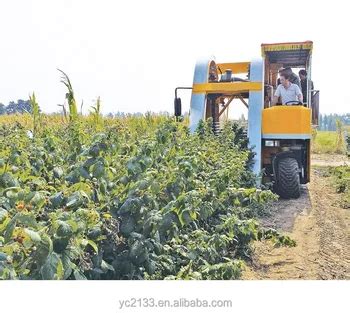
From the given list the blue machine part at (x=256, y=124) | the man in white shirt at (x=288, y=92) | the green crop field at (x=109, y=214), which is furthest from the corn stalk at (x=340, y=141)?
the green crop field at (x=109, y=214)

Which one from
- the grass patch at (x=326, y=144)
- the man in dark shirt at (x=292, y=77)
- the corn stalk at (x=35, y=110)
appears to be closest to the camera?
the corn stalk at (x=35, y=110)

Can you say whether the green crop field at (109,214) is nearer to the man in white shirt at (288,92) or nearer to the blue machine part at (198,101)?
the blue machine part at (198,101)

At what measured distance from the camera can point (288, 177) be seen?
4324mm

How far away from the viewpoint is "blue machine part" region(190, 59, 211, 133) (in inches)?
180

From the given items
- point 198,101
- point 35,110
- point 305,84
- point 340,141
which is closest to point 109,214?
point 35,110

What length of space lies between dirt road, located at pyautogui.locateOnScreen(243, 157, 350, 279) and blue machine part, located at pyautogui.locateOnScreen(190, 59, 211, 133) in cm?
105

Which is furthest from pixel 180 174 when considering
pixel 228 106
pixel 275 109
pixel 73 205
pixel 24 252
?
pixel 228 106

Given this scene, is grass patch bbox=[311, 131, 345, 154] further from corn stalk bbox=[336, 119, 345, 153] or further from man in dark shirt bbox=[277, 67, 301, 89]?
man in dark shirt bbox=[277, 67, 301, 89]

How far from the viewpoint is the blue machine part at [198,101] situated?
458 cm

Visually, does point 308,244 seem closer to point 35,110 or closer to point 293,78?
point 35,110

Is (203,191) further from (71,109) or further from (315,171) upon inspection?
(315,171)

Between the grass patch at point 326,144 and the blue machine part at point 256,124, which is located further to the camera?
the grass patch at point 326,144

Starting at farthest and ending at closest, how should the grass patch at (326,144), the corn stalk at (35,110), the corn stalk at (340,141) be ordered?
the grass patch at (326,144) < the corn stalk at (340,141) < the corn stalk at (35,110)

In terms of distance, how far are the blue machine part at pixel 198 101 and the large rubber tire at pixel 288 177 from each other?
33.1 inches
